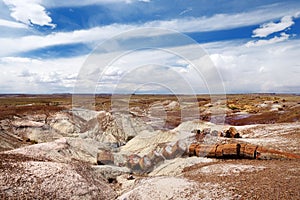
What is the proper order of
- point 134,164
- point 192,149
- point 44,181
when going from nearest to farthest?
1. point 44,181
2. point 192,149
3. point 134,164

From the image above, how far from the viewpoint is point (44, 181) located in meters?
14.8

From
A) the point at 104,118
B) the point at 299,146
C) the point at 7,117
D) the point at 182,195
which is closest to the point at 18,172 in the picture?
the point at 182,195

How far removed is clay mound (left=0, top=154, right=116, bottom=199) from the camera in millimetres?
13898

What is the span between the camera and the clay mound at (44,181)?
1390 cm

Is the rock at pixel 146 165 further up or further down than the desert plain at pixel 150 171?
further down

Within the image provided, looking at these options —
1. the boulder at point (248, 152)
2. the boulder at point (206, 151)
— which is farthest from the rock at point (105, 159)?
the boulder at point (248, 152)

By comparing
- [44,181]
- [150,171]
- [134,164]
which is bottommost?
[150,171]

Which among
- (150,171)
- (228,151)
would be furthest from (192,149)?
(150,171)

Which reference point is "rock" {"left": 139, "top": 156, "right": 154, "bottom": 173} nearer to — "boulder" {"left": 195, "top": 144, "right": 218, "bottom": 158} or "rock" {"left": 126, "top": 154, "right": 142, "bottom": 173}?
"rock" {"left": 126, "top": 154, "right": 142, "bottom": 173}

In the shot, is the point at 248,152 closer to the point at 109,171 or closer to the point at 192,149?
the point at 192,149

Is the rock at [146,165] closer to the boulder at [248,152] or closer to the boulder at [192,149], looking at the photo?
the boulder at [192,149]

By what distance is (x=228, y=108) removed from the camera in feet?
276

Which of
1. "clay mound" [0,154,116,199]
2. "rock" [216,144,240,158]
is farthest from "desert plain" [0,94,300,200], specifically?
"rock" [216,144,240,158]

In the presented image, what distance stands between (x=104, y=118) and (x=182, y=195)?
85.2 ft
